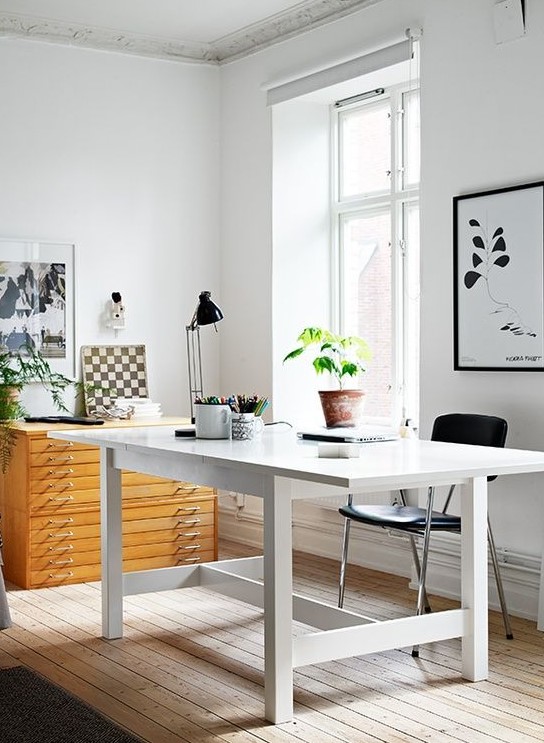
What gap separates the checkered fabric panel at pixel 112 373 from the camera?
5.82 meters

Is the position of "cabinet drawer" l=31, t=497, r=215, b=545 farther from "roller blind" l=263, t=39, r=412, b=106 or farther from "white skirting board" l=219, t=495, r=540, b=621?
"roller blind" l=263, t=39, r=412, b=106

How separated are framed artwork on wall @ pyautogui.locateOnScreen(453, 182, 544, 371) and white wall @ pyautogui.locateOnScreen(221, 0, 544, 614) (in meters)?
0.06

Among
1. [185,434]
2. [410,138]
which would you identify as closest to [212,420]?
[185,434]

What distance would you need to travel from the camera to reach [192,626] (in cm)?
427

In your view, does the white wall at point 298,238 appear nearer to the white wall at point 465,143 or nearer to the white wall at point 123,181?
the white wall at point 465,143

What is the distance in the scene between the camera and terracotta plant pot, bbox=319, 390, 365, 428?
420 cm

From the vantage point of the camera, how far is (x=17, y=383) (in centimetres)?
550

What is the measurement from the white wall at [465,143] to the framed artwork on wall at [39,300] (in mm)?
1689

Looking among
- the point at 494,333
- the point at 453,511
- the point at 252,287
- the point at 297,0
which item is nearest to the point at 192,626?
the point at 453,511

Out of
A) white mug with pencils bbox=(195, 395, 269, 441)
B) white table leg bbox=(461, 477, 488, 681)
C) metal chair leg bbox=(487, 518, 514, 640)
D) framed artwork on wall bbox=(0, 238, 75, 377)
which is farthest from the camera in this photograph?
framed artwork on wall bbox=(0, 238, 75, 377)

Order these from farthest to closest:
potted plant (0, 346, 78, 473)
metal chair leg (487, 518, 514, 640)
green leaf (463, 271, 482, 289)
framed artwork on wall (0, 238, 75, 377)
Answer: framed artwork on wall (0, 238, 75, 377) < potted plant (0, 346, 78, 473) < green leaf (463, 271, 482, 289) < metal chair leg (487, 518, 514, 640)

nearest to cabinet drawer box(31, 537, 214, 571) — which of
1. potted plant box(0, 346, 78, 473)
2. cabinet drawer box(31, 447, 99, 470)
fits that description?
cabinet drawer box(31, 447, 99, 470)

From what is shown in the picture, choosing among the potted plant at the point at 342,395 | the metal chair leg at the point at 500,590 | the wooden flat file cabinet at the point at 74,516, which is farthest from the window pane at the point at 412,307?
the metal chair leg at the point at 500,590

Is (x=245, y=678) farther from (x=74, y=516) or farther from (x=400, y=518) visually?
(x=74, y=516)
